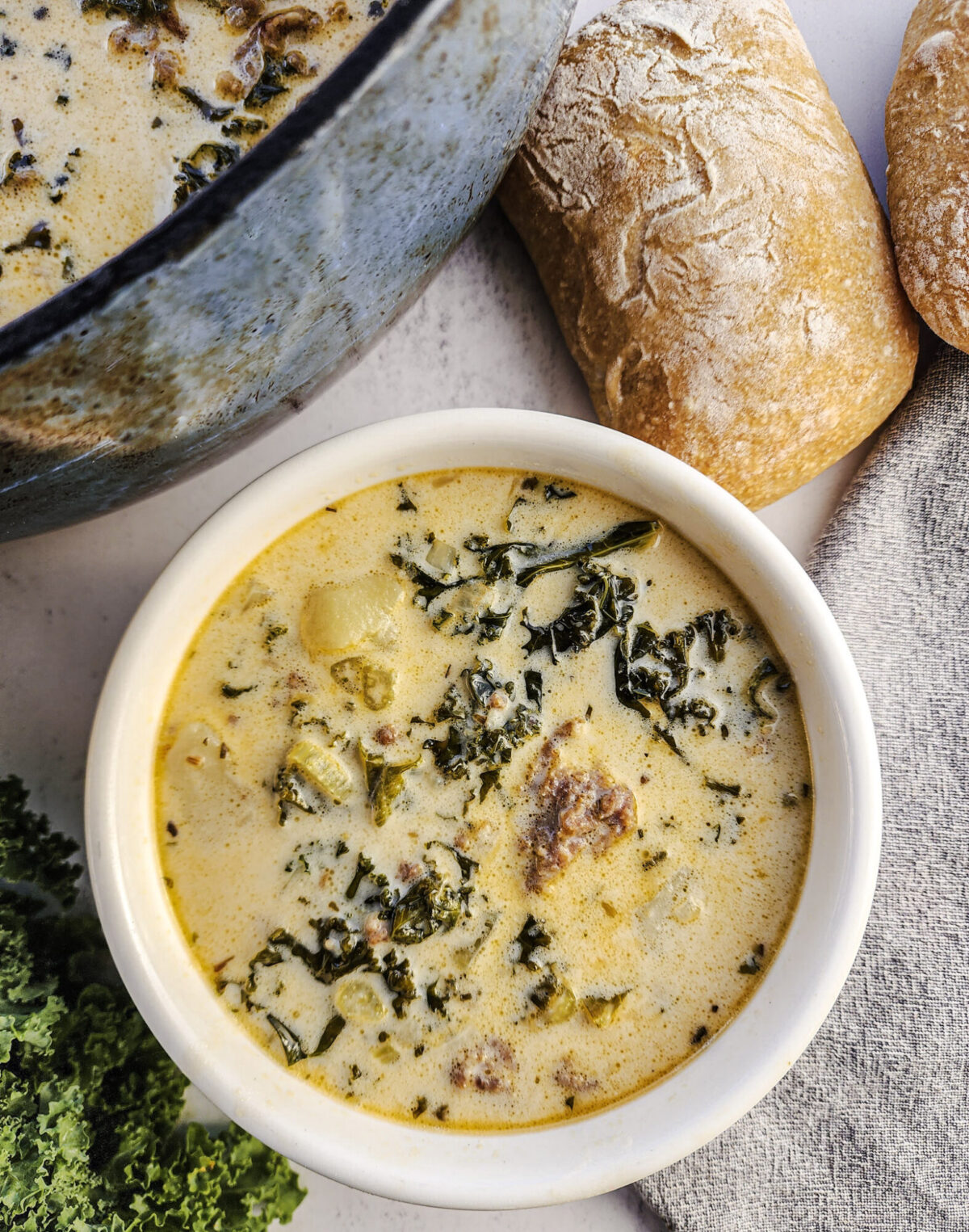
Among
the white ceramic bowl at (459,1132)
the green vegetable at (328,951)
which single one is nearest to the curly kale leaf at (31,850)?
the white ceramic bowl at (459,1132)

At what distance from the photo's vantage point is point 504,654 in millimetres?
1326

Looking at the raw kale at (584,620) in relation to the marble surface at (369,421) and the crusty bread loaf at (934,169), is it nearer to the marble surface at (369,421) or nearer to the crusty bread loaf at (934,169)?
the marble surface at (369,421)

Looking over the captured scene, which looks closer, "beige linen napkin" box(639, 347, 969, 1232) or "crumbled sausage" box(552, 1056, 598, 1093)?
"crumbled sausage" box(552, 1056, 598, 1093)

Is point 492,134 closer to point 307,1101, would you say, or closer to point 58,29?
point 58,29

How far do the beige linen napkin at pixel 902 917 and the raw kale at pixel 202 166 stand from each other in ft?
3.69

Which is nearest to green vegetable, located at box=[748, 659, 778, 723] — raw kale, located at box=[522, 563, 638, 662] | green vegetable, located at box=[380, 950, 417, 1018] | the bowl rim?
raw kale, located at box=[522, 563, 638, 662]

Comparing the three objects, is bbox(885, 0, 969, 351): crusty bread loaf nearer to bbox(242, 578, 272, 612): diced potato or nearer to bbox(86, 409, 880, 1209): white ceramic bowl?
bbox(86, 409, 880, 1209): white ceramic bowl

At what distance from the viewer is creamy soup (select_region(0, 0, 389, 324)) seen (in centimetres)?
122

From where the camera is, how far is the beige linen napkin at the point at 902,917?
1.68m

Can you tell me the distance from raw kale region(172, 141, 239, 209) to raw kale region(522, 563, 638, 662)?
2.24 feet

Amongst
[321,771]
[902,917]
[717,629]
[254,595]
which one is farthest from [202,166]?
[902,917]

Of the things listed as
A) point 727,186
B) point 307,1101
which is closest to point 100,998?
point 307,1101

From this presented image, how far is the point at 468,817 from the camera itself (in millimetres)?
1326

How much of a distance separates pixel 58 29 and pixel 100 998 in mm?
1379
